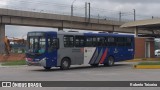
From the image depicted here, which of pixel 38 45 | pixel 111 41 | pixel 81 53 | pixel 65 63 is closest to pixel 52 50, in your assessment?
pixel 38 45

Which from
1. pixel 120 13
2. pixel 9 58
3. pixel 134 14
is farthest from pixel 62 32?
pixel 134 14

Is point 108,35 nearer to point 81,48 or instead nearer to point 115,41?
point 115,41

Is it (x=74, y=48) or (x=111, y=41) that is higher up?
(x=111, y=41)

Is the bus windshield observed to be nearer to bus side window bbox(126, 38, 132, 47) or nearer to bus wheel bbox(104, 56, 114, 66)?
bus wheel bbox(104, 56, 114, 66)

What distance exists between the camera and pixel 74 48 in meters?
28.6

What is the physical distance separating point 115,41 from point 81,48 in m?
4.59

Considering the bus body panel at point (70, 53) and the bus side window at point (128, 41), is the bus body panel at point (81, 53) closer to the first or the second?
the bus body panel at point (70, 53)

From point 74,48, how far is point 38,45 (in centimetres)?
314

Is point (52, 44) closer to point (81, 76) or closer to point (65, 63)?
point (65, 63)

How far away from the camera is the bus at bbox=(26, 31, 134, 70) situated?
26.6 m

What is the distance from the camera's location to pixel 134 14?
89.5 metres

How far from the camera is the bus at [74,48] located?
87.4ft

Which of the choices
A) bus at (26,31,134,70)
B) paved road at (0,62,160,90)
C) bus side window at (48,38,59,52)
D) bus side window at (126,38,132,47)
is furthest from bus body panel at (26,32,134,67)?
paved road at (0,62,160,90)

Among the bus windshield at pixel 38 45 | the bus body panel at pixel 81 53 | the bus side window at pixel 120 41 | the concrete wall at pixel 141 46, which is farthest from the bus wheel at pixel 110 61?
the concrete wall at pixel 141 46
